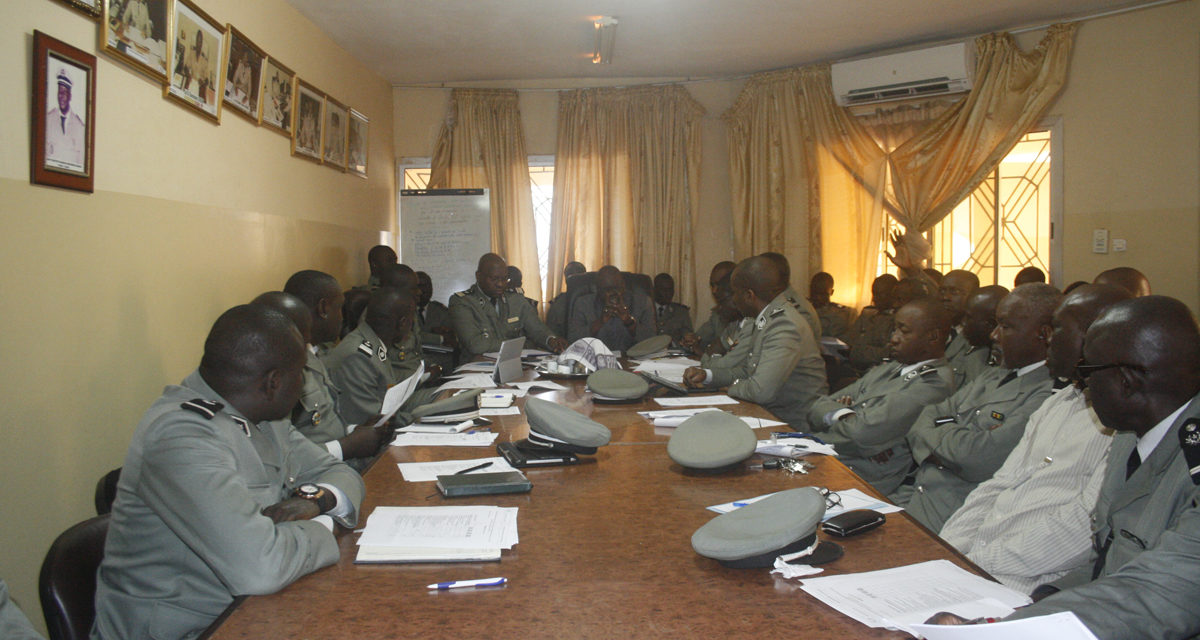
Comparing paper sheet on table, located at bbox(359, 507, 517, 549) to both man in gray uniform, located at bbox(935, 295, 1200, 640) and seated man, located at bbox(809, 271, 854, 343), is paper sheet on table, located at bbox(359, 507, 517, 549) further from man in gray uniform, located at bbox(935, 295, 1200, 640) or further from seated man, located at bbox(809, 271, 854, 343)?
seated man, located at bbox(809, 271, 854, 343)

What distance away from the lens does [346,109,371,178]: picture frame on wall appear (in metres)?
6.35

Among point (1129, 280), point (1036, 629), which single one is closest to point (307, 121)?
point (1129, 280)

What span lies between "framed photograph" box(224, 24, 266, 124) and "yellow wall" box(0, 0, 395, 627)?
0.09m

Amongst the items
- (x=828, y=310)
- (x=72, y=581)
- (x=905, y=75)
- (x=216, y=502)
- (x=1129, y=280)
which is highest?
(x=905, y=75)

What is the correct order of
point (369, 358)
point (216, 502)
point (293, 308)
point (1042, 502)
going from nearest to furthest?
point (216, 502)
point (1042, 502)
point (293, 308)
point (369, 358)

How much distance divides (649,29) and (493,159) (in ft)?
7.34

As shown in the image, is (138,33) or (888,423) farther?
(138,33)

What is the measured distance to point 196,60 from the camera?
3885mm

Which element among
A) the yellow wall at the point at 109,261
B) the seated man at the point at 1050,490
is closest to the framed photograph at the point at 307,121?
the yellow wall at the point at 109,261

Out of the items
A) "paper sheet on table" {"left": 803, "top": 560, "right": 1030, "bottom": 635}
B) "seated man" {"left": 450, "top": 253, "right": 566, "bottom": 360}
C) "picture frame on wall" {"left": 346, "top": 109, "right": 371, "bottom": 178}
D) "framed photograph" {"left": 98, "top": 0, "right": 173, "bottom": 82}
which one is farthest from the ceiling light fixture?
"paper sheet on table" {"left": 803, "top": 560, "right": 1030, "bottom": 635}

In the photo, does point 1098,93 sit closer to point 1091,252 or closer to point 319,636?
point 1091,252

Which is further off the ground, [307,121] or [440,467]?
[307,121]

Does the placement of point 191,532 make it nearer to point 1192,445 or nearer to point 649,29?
point 1192,445

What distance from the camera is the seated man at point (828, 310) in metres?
6.82
